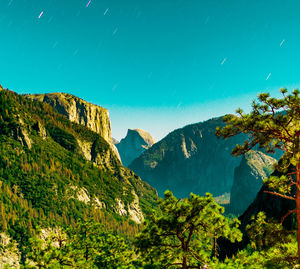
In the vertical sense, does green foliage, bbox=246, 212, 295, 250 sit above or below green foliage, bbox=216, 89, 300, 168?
below

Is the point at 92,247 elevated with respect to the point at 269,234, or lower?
lower

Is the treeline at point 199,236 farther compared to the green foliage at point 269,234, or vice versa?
the treeline at point 199,236

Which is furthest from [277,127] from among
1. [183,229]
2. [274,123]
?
[183,229]

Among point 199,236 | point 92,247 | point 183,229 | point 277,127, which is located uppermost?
point 277,127

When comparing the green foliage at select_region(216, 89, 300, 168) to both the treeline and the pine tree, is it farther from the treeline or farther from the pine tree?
the treeline

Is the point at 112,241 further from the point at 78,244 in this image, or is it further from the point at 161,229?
the point at 161,229

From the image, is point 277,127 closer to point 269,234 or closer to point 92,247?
point 269,234

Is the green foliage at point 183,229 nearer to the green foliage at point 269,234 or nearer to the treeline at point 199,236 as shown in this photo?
the treeline at point 199,236

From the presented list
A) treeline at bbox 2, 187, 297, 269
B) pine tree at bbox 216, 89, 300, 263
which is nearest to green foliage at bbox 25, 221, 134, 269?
treeline at bbox 2, 187, 297, 269

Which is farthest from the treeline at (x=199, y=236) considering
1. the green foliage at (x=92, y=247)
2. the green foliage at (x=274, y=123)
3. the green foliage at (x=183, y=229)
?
the green foliage at (x=92, y=247)
